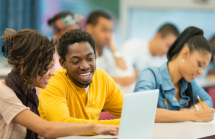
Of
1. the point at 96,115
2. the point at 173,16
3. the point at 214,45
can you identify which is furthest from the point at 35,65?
the point at 173,16

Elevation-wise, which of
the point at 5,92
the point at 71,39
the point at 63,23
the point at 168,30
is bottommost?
the point at 5,92

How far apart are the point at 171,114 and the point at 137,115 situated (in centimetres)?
55

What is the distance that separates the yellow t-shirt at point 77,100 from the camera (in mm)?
1260

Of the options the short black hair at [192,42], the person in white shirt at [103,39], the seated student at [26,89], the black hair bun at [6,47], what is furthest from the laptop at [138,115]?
the person in white shirt at [103,39]

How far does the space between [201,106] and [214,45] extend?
2750mm

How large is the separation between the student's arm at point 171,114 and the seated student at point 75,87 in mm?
264

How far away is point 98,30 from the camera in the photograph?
3254 millimetres

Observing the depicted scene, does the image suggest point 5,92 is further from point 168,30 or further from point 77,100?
point 168,30

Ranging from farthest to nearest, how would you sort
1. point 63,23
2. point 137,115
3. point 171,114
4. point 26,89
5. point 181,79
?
point 63,23, point 181,79, point 171,114, point 26,89, point 137,115

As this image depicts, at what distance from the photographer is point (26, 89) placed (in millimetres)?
1163

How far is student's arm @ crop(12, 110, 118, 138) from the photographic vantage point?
3.54 ft

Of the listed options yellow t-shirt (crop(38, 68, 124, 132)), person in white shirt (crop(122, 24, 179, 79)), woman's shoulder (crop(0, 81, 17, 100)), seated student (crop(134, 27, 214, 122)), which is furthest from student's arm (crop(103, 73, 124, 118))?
person in white shirt (crop(122, 24, 179, 79))

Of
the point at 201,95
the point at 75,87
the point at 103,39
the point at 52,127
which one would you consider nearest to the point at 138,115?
the point at 52,127

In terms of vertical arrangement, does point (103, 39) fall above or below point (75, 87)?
above
